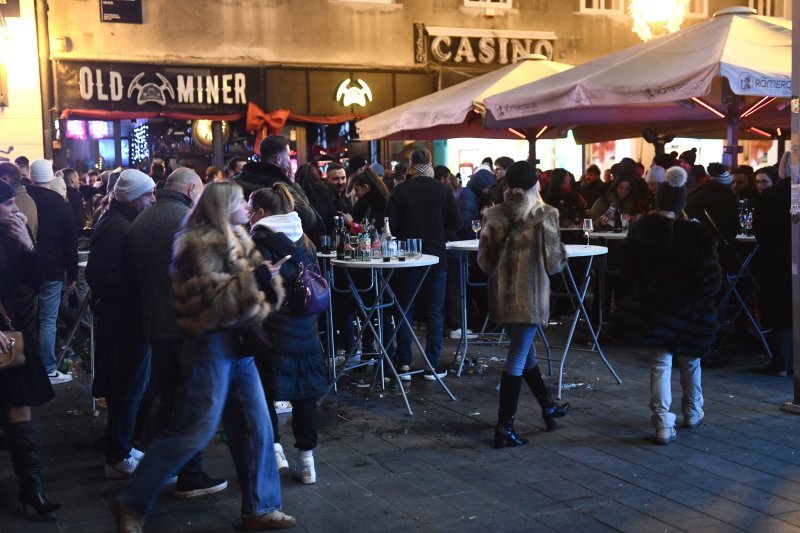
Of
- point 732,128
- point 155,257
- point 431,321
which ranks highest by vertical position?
point 732,128

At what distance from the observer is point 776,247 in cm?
824

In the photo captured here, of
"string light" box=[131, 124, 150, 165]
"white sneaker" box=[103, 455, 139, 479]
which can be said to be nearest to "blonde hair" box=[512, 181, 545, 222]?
"white sneaker" box=[103, 455, 139, 479]

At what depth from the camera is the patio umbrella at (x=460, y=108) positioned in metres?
12.0

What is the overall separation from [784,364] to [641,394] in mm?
1452

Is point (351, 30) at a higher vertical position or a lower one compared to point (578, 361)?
higher

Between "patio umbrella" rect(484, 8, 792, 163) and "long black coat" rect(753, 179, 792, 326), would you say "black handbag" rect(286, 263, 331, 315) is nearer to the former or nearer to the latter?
"patio umbrella" rect(484, 8, 792, 163)

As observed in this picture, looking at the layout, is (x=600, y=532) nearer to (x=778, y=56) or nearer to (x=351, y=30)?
(x=778, y=56)

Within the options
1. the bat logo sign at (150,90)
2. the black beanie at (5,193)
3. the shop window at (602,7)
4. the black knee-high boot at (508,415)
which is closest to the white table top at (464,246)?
the black knee-high boot at (508,415)

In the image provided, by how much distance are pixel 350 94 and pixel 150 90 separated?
3899mm

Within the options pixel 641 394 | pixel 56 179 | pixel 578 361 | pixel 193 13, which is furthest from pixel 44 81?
pixel 641 394

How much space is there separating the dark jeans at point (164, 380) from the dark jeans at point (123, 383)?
0.47 m

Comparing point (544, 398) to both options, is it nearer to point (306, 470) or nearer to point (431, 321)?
point (306, 470)

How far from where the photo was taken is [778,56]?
335 inches

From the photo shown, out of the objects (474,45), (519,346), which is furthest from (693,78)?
(474,45)
